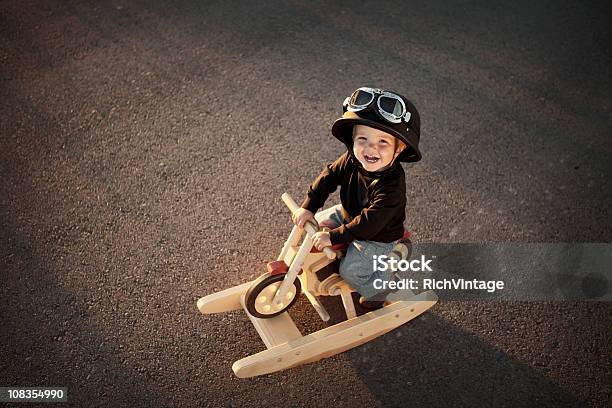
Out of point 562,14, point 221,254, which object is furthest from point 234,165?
point 562,14

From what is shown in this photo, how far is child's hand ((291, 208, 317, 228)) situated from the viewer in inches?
122

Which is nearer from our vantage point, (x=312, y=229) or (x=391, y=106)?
(x=391, y=106)

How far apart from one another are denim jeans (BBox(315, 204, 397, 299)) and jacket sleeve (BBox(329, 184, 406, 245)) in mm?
144

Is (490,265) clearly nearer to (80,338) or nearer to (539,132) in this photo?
(539,132)

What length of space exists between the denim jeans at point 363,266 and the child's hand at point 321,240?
21cm

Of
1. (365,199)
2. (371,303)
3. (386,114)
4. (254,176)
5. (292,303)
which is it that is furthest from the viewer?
(254,176)

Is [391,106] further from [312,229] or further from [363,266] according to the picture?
[363,266]

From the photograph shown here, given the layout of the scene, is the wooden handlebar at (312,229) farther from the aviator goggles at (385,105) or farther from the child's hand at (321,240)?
the aviator goggles at (385,105)

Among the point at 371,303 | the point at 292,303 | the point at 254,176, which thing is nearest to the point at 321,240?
the point at 292,303

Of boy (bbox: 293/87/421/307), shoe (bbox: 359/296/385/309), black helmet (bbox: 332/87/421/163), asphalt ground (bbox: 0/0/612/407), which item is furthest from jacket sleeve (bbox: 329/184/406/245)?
asphalt ground (bbox: 0/0/612/407)

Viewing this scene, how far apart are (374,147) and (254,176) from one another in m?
1.64

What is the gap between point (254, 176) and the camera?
4.31 metres

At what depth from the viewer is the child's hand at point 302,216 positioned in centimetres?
309

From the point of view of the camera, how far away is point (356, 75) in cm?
504
